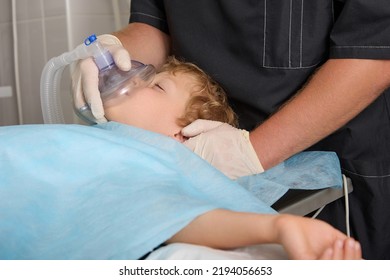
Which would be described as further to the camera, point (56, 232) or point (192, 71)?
point (192, 71)

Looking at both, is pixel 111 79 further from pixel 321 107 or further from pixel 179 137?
pixel 321 107

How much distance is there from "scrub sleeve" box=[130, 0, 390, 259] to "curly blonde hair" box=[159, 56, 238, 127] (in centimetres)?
2

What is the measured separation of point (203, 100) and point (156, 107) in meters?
0.14

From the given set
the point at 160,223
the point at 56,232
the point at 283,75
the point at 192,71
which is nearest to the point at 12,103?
the point at 192,71

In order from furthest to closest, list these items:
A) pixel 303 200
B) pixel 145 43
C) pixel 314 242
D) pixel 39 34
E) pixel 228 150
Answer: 1. pixel 39 34
2. pixel 145 43
3. pixel 228 150
4. pixel 303 200
5. pixel 314 242

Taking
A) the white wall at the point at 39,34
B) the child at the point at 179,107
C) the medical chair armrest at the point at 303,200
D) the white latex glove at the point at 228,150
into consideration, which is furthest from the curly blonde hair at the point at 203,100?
the white wall at the point at 39,34

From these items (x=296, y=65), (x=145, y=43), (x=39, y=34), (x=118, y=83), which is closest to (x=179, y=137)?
(x=118, y=83)

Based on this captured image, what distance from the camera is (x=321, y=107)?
1395 millimetres

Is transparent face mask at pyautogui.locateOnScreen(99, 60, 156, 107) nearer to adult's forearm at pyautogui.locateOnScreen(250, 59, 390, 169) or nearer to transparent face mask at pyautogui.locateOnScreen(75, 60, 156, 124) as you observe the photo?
transparent face mask at pyautogui.locateOnScreen(75, 60, 156, 124)

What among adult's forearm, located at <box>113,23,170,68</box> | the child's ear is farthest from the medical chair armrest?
adult's forearm, located at <box>113,23,170,68</box>

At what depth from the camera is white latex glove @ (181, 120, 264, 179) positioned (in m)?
1.37
